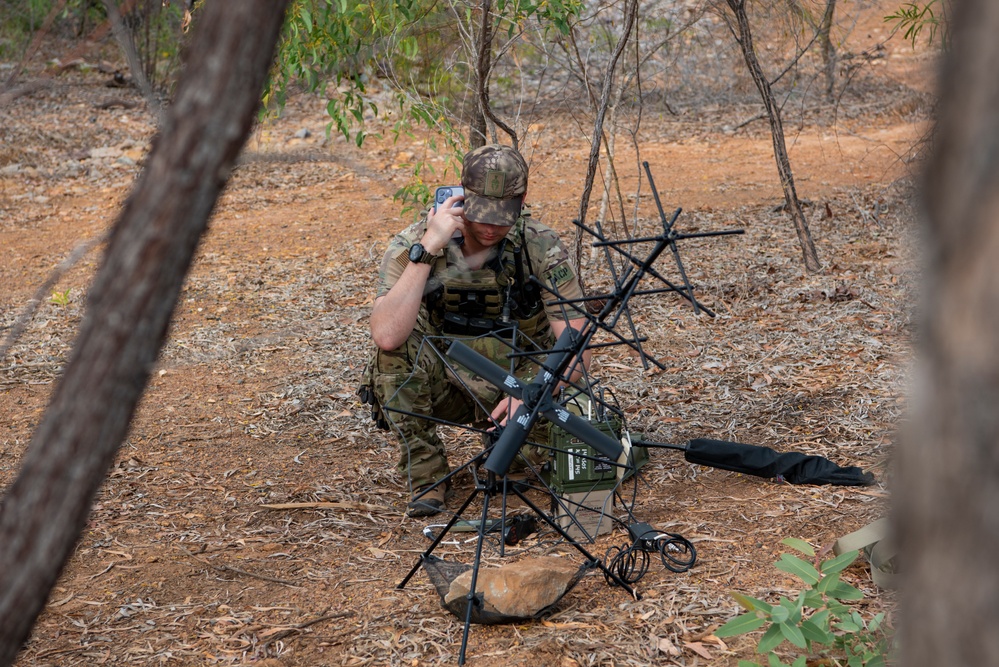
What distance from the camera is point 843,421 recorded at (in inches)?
165

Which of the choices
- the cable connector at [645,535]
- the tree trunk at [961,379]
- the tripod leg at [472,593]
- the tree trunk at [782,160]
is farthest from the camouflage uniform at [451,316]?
the tree trunk at [782,160]

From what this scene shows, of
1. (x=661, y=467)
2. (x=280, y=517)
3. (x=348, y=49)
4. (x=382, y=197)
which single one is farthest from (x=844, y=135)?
(x=280, y=517)

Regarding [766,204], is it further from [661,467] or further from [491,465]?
[491,465]

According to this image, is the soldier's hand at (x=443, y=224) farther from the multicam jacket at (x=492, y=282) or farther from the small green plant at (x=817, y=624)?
the small green plant at (x=817, y=624)

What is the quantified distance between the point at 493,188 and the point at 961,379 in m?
2.61

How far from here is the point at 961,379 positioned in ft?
3.46

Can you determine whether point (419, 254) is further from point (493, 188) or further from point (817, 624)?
point (817, 624)

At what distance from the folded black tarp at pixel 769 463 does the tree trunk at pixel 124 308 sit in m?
2.41

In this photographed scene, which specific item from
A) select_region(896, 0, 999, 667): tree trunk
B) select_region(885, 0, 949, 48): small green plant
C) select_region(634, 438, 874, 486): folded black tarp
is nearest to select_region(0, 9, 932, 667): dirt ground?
select_region(634, 438, 874, 486): folded black tarp

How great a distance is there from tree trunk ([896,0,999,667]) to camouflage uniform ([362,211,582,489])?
2681 millimetres

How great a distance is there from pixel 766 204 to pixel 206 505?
6212 millimetres

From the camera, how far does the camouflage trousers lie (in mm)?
3828

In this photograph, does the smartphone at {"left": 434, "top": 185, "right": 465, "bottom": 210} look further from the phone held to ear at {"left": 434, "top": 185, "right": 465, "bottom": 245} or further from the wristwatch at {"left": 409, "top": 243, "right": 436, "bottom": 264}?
the wristwatch at {"left": 409, "top": 243, "right": 436, "bottom": 264}

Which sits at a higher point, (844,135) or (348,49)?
(348,49)
